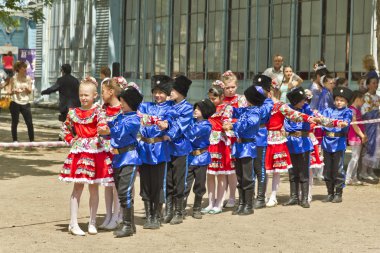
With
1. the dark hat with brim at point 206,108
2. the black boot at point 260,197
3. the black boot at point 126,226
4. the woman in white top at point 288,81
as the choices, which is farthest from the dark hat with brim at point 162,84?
the woman in white top at point 288,81

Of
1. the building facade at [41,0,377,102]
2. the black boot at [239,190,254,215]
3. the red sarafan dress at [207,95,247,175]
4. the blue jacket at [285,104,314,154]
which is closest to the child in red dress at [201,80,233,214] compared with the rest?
the red sarafan dress at [207,95,247,175]

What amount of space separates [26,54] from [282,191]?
2986 cm

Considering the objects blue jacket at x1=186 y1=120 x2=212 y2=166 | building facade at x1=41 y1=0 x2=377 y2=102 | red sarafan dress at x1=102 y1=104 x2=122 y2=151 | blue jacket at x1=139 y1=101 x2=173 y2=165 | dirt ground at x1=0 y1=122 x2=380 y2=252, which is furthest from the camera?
building facade at x1=41 y1=0 x2=377 y2=102

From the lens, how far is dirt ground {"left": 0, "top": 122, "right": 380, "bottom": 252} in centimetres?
935

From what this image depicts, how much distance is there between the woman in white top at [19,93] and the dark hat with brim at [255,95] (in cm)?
989

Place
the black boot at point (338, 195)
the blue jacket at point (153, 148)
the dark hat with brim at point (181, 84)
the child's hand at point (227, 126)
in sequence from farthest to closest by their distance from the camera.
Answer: the black boot at point (338, 195), the child's hand at point (227, 126), the dark hat with brim at point (181, 84), the blue jacket at point (153, 148)

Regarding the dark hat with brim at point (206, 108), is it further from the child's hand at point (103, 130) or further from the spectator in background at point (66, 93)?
the spectator in background at point (66, 93)

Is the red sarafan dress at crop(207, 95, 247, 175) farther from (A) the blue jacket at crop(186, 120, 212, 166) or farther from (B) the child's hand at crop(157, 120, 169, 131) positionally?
(B) the child's hand at crop(157, 120, 169, 131)

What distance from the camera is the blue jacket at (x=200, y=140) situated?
A: 37.1 feet

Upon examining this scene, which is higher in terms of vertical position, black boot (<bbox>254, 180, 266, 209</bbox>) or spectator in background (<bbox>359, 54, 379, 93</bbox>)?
spectator in background (<bbox>359, 54, 379, 93</bbox>)

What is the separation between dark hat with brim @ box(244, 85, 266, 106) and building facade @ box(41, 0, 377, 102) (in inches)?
451

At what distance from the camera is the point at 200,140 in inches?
452

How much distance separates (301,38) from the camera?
25578 millimetres

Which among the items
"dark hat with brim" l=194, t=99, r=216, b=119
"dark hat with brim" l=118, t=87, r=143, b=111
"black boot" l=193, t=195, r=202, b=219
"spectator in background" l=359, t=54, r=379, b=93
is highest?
"spectator in background" l=359, t=54, r=379, b=93
